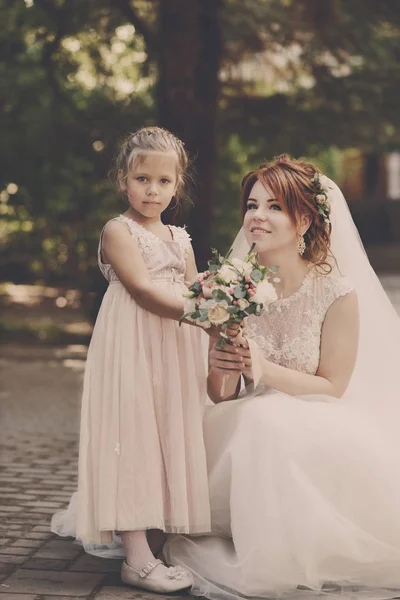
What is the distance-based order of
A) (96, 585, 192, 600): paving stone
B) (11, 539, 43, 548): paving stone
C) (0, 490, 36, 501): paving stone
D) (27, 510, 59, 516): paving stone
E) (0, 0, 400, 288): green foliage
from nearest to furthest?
(96, 585, 192, 600): paving stone, (11, 539, 43, 548): paving stone, (27, 510, 59, 516): paving stone, (0, 490, 36, 501): paving stone, (0, 0, 400, 288): green foliage

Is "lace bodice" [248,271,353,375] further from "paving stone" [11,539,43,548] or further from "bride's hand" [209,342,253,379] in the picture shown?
"paving stone" [11,539,43,548]

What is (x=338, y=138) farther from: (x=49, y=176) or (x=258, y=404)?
(x=258, y=404)

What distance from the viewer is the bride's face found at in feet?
13.1

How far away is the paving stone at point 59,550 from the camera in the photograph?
4.25m

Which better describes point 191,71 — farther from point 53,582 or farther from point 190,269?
point 53,582

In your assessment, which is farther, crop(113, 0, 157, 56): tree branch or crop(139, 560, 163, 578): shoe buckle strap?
crop(113, 0, 157, 56): tree branch

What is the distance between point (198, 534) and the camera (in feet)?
12.9

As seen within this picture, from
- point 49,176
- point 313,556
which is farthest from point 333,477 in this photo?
point 49,176

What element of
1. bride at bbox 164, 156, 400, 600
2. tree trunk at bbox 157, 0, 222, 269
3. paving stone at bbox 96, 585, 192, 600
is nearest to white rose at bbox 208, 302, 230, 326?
bride at bbox 164, 156, 400, 600

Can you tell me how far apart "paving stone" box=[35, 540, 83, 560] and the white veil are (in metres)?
1.41

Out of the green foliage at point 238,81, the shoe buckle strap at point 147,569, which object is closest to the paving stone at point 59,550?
the shoe buckle strap at point 147,569

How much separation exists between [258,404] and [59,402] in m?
4.89

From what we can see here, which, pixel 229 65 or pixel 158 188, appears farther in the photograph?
pixel 229 65

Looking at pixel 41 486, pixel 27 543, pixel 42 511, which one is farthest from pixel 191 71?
pixel 27 543
